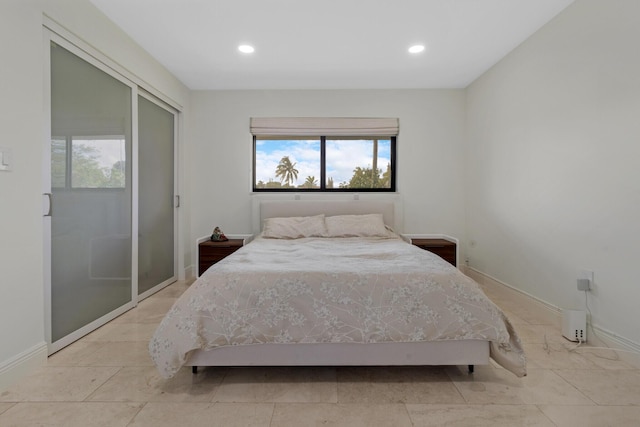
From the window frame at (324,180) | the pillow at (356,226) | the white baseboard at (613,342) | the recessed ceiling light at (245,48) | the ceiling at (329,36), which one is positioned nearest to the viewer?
the white baseboard at (613,342)

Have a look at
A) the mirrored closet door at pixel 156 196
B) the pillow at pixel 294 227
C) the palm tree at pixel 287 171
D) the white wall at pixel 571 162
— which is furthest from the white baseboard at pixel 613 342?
the mirrored closet door at pixel 156 196

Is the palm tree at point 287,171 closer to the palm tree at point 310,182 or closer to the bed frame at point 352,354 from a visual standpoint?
the palm tree at point 310,182

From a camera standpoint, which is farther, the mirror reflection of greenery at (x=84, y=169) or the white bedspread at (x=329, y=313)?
the mirror reflection of greenery at (x=84, y=169)

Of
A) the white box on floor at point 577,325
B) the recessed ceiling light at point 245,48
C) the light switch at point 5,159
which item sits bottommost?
the white box on floor at point 577,325

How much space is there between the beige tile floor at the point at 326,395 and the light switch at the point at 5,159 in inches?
45.9

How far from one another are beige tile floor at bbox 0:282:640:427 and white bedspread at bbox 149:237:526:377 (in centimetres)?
19

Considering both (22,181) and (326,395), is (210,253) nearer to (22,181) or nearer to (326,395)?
(22,181)

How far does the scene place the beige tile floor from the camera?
1.52m

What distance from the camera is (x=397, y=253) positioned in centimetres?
250

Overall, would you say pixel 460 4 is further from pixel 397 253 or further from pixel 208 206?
pixel 208 206

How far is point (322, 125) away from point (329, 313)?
114 inches

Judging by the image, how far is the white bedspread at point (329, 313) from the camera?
69.1 inches

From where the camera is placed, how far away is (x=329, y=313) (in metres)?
1.79

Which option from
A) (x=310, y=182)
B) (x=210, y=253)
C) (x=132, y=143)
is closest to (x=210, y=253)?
(x=210, y=253)
